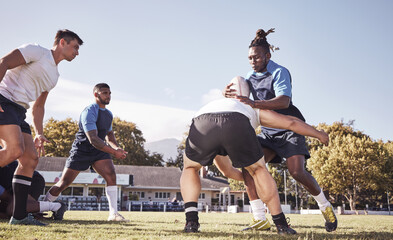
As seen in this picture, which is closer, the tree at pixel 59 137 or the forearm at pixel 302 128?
the forearm at pixel 302 128

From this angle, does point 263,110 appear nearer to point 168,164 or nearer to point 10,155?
point 10,155

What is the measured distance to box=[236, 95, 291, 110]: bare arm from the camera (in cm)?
364

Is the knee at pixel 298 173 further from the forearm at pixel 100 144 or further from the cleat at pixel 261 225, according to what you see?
the forearm at pixel 100 144

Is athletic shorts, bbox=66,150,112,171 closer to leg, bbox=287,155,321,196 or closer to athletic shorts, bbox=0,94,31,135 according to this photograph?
athletic shorts, bbox=0,94,31,135

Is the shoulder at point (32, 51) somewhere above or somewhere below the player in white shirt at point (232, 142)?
above

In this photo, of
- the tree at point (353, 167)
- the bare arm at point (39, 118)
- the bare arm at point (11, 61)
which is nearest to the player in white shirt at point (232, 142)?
the bare arm at point (11, 61)

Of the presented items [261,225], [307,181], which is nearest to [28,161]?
[261,225]

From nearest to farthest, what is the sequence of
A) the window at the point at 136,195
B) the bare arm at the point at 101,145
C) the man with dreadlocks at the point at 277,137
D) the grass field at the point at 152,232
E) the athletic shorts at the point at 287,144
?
the grass field at the point at 152,232
the man with dreadlocks at the point at 277,137
the athletic shorts at the point at 287,144
the bare arm at the point at 101,145
the window at the point at 136,195

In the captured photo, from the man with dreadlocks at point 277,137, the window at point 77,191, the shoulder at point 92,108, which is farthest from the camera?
the window at point 77,191

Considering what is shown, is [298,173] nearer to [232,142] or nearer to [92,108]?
[232,142]

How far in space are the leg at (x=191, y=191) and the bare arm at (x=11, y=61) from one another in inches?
83.3

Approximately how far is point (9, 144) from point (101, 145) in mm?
2077

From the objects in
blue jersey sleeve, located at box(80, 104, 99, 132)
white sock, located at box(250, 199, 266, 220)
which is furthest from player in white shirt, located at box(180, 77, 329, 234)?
blue jersey sleeve, located at box(80, 104, 99, 132)

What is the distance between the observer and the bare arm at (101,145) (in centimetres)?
552
